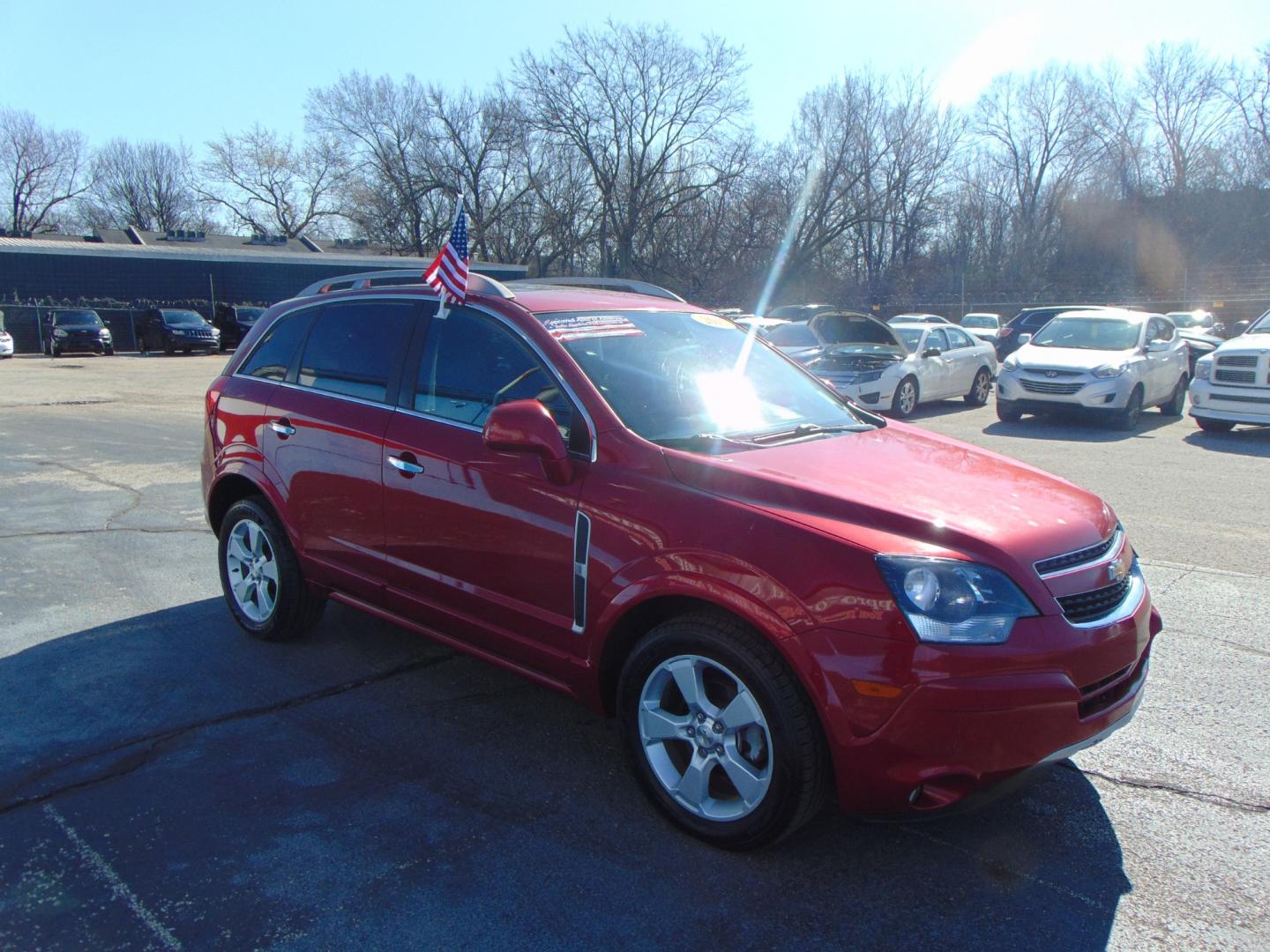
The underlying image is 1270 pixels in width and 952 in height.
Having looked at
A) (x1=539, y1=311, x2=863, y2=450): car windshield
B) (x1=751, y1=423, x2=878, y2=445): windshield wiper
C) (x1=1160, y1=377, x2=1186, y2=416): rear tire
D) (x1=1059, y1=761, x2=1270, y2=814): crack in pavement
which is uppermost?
(x1=539, y1=311, x2=863, y2=450): car windshield

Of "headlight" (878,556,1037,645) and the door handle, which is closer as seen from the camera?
"headlight" (878,556,1037,645)

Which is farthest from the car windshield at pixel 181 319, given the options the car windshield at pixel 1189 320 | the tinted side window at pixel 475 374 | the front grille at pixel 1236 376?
the tinted side window at pixel 475 374

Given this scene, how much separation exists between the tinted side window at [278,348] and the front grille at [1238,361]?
12.1 m

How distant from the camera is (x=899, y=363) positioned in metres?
14.9

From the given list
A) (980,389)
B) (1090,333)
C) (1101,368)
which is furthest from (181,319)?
(1101,368)

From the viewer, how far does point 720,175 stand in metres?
49.2

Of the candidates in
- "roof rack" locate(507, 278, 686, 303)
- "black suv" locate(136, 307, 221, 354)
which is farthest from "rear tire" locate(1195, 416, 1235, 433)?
"black suv" locate(136, 307, 221, 354)

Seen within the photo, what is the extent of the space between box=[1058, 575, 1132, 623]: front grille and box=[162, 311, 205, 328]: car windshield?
36.7 m

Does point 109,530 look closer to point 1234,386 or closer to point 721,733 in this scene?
point 721,733

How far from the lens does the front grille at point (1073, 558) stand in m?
2.94

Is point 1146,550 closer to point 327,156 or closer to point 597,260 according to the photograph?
point 597,260

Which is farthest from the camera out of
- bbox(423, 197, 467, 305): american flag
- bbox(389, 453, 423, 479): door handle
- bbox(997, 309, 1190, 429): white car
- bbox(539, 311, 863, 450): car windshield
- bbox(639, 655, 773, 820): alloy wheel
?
bbox(997, 309, 1190, 429): white car

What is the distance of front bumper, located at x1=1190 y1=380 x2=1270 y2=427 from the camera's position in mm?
12305

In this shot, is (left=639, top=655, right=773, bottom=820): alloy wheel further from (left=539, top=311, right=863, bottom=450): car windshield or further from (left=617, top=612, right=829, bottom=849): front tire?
(left=539, top=311, right=863, bottom=450): car windshield
